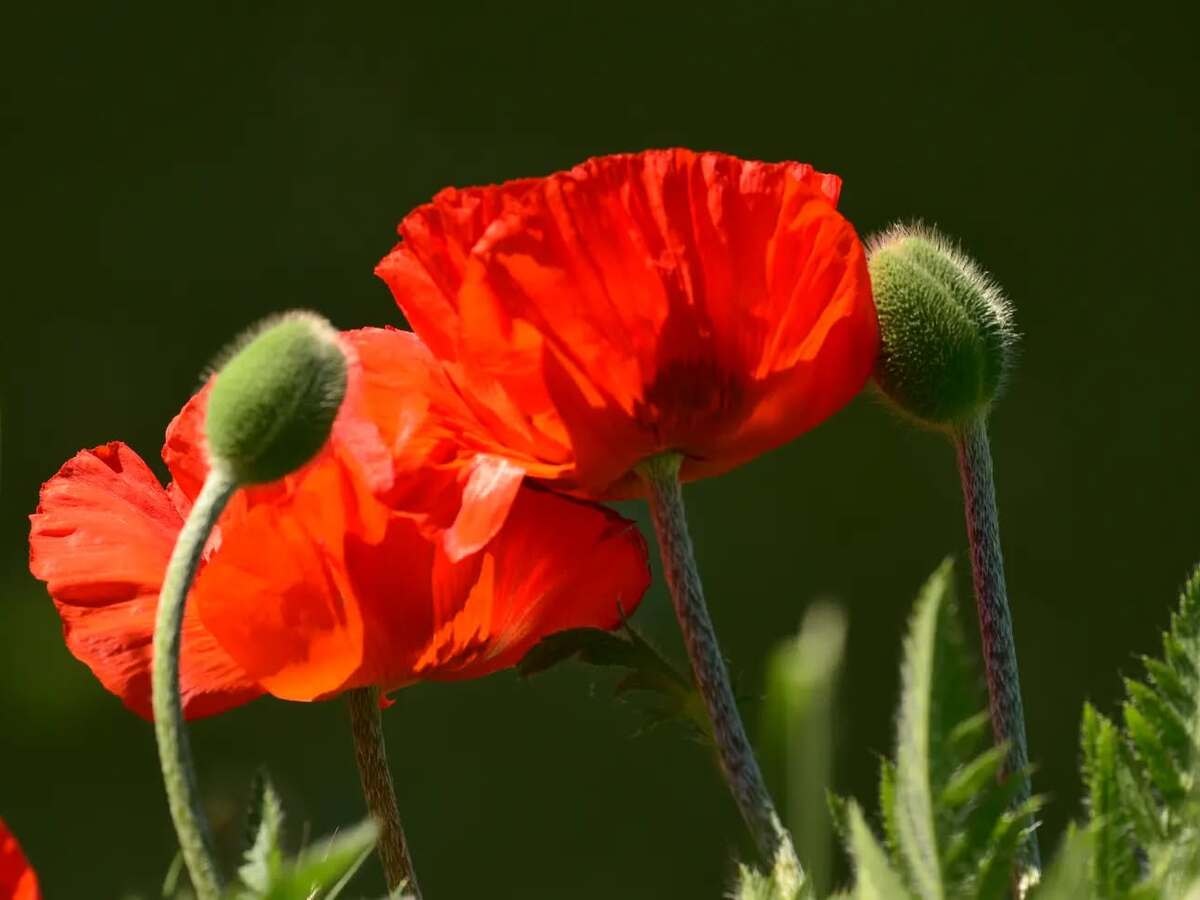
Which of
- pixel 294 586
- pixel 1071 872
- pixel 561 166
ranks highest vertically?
pixel 561 166

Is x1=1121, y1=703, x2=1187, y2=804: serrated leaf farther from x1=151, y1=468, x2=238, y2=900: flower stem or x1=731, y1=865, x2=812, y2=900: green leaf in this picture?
x1=151, y1=468, x2=238, y2=900: flower stem

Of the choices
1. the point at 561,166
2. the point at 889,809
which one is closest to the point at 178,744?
the point at 889,809

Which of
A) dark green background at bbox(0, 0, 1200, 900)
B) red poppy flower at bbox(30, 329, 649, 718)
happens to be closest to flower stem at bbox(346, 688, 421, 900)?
red poppy flower at bbox(30, 329, 649, 718)

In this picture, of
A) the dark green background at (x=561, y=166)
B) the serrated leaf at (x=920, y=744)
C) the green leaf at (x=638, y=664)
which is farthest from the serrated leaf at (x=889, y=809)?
the dark green background at (x=561, y=166)

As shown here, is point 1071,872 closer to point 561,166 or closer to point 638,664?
point 638,664

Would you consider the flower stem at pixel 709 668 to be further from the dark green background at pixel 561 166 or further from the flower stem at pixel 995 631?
the dark green background at pixel 561 166

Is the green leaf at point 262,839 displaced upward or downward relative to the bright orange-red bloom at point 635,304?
downward
